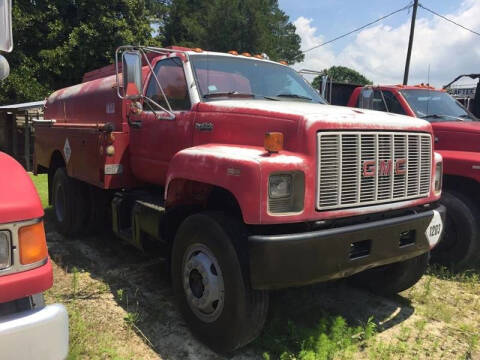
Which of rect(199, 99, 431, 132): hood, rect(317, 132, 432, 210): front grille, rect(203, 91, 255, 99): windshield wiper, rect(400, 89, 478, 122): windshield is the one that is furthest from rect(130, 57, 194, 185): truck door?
rect(400, 89, 478, 122): windshield

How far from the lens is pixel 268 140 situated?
2.86 metres

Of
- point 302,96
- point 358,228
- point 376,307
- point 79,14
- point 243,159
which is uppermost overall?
point 79,14

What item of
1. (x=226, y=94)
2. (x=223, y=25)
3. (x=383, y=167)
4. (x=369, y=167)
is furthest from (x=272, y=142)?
(x=223, y=25)

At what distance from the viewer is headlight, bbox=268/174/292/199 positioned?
2770 millimetres

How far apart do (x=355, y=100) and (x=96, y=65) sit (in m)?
14.4

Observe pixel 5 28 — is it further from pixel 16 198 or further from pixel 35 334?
pixel 35 334

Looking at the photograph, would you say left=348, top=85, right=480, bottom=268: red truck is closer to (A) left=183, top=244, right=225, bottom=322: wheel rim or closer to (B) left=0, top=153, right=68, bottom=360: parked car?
(A) left=183, top=244, right=225, bottom=322: wheel rim

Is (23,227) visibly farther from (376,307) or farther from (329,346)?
(376,307)

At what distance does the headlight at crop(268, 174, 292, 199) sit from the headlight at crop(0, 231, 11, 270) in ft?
4.91

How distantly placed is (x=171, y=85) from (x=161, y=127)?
422 mm

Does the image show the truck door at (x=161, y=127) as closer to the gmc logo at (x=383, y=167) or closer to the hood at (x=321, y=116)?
the hood at (x=321, y=116)

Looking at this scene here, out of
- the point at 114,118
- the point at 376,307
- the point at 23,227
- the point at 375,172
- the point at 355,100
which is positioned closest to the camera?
the point at 23,227

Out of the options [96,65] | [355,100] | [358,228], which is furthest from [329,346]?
[96,65]

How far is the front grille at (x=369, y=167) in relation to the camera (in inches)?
115
